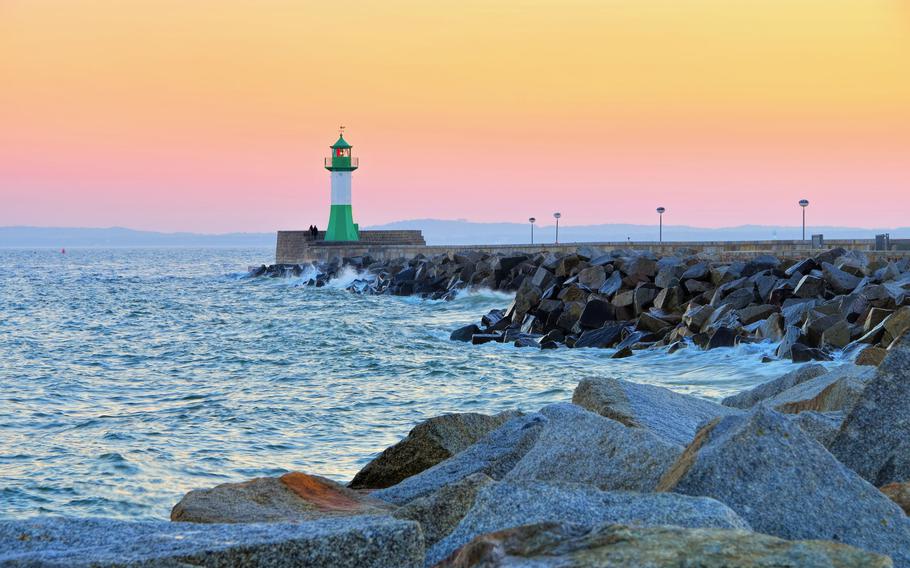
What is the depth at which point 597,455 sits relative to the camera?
3818mm

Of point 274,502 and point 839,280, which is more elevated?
point 839,280

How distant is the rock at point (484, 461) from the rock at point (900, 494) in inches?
67.6

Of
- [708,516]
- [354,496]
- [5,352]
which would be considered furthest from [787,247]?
[708,516]

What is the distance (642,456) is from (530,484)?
86 centimetres

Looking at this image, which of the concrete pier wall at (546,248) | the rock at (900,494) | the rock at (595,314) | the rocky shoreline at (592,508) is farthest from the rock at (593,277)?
the rock at (900,494)

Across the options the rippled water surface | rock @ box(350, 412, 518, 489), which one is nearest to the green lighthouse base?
the rippled water surface

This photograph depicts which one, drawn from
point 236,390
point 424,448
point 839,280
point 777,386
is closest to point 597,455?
point 424,448

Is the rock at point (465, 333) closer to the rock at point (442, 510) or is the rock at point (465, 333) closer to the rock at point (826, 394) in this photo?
the rock at point (826, 394)

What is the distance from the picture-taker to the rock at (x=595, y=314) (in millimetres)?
17484

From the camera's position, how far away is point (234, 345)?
19.0 m

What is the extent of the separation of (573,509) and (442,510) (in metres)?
1.06

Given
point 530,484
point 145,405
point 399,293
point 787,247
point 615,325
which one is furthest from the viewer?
point 399,293

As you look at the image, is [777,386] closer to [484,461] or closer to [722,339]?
[484,461]

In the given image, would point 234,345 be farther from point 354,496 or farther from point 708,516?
point 708,516
